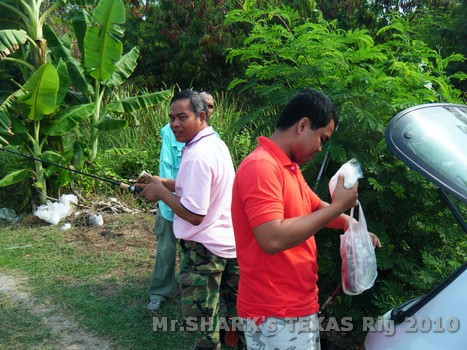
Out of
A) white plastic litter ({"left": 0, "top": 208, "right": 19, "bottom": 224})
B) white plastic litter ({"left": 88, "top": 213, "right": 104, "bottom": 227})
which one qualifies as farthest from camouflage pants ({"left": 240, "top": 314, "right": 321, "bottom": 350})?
white plastic litter ({"left": 0, "top": 208, "right": 19, "bottom": 224})

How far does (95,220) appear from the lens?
7.62 meters

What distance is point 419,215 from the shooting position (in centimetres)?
298

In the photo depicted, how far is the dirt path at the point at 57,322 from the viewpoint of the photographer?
429 cm

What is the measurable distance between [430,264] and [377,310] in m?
0.43

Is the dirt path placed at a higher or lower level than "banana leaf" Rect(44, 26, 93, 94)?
lower

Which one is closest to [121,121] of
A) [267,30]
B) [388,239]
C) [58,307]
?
[58,307]

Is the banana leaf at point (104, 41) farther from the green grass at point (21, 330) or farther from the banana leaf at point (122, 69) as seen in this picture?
the green grass at point (21, 330)

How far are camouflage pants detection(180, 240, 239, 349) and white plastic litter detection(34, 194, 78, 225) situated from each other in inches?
203

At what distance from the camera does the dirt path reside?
14.1 ft

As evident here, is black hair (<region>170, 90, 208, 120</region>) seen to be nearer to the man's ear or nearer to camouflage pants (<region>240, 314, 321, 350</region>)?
the man's ear

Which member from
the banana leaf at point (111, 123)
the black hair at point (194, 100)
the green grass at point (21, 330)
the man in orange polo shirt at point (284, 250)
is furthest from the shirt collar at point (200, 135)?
the banana leaf at point (111, 123)

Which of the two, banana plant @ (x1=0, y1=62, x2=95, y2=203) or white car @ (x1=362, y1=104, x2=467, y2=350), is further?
banana plant @ (x1=0, y1=62, x2=95, y2=203)

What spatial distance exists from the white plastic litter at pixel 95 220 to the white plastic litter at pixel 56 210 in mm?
538

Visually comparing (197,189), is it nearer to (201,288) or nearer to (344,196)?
(201,288)
